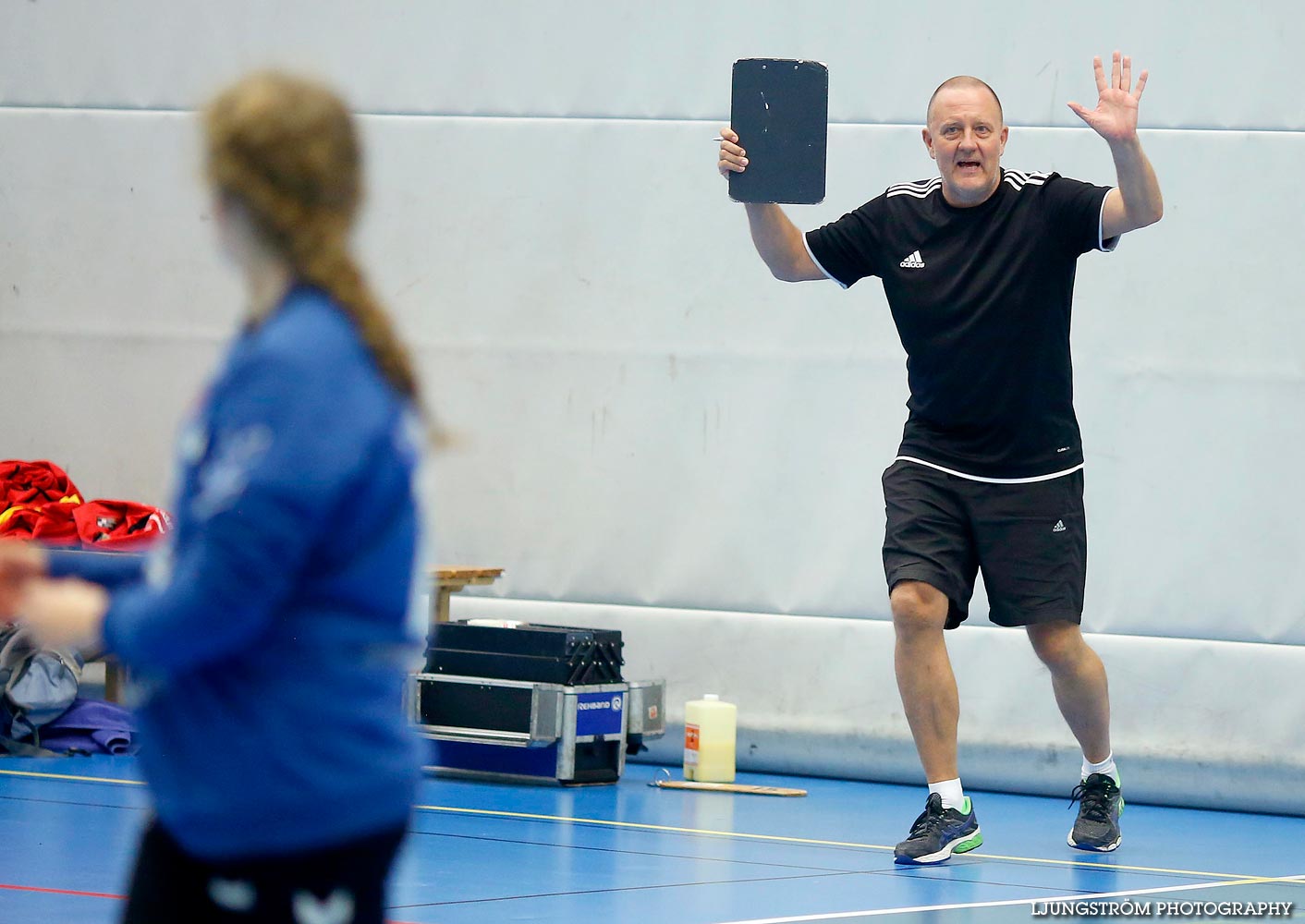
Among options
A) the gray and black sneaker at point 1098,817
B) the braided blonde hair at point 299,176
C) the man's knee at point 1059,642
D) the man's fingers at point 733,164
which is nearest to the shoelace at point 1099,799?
the gray and black sneaker at point 1098,817

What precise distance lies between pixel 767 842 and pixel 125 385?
3693mm

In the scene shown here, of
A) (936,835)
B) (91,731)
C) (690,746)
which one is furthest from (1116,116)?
(91,731)

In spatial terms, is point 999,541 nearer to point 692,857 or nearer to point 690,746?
point 692,857

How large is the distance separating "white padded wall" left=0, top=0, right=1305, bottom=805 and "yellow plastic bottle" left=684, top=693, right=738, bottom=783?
387 millimetres

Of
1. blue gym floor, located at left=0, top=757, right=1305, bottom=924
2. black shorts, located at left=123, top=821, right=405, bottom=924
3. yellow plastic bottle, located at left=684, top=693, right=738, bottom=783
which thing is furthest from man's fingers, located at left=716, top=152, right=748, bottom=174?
black shorts, located at left=123, top=821, right=405, bottom=924

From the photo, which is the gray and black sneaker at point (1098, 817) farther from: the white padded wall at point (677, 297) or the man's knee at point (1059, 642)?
the white padded wall at point (677, 297)

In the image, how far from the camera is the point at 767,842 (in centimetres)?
526

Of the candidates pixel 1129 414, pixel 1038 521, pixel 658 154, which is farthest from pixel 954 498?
pixel 658 154

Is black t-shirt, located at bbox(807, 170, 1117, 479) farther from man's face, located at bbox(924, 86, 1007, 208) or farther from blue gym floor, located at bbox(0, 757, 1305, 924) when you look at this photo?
blue gym floor, located at bbox(0, 757, 1305, 924)

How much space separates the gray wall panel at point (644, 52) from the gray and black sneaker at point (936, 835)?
2.75m

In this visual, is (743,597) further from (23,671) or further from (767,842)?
(23,671)

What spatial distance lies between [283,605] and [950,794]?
3.40 metres

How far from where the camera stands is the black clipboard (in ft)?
16.4

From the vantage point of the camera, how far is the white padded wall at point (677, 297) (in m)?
6.41
